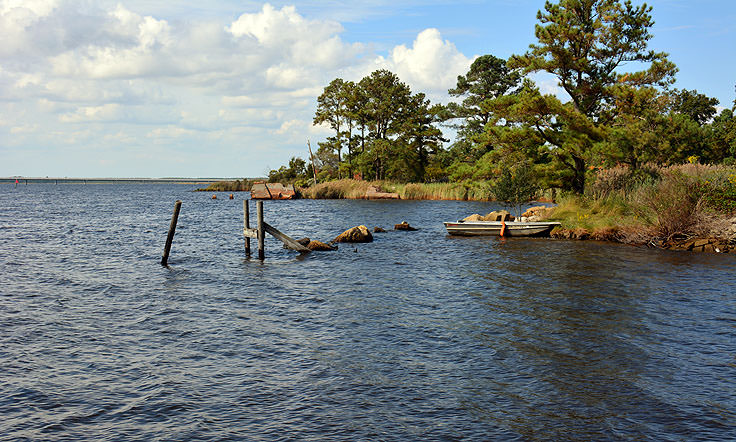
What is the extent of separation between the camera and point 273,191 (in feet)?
270

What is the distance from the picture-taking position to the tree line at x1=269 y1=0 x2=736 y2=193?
35.1 meters

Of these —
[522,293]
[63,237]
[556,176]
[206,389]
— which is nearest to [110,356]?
[206,389]

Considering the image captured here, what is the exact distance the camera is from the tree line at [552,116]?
115ft

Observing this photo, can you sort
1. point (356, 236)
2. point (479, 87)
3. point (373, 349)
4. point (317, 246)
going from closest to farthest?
point (373, 349) < point (317, 246) < point (356, 236) < point (479, 87)

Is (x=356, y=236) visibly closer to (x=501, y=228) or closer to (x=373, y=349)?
(x=501, y=228)

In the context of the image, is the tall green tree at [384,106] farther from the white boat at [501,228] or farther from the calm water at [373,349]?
the calm water at [373,349]

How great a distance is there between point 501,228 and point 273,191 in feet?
177

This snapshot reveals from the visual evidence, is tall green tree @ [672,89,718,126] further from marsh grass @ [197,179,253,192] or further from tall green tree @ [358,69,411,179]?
marsh grass @ [197,179,253,192]

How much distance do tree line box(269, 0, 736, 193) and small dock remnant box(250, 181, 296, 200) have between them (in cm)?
1192

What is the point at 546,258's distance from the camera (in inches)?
985

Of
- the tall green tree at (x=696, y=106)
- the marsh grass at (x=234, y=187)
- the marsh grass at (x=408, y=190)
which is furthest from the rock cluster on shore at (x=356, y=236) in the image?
the marsh grass at (x=234, y=187)

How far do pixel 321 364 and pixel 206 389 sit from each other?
232 cm

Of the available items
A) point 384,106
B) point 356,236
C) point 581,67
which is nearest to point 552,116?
point 581,67

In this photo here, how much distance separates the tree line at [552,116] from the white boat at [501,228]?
5733 mm
